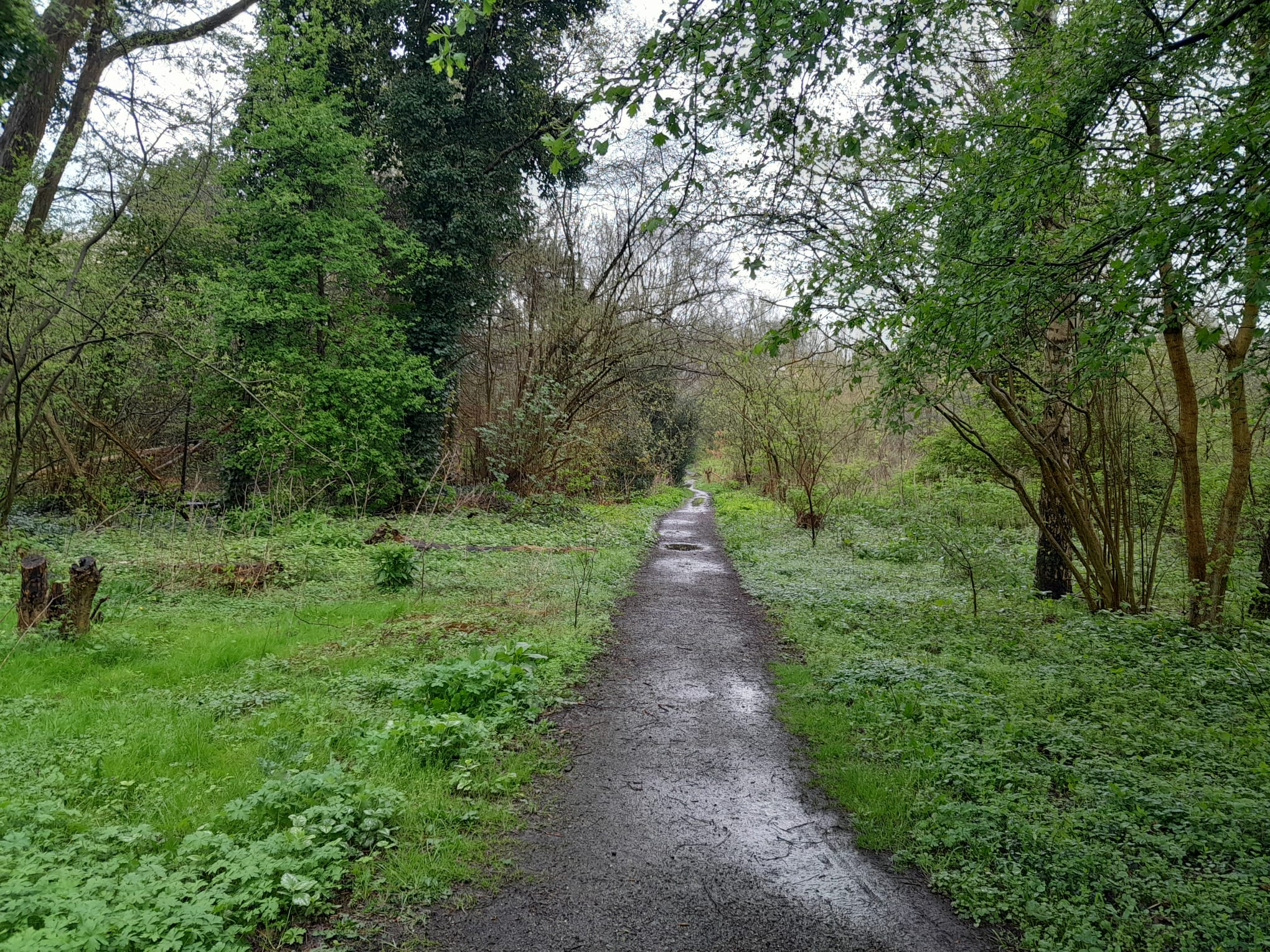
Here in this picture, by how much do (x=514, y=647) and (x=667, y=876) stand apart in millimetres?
3150

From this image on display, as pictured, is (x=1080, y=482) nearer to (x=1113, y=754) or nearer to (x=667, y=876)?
(x=1113, y=754)

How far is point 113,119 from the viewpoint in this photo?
37.1ft

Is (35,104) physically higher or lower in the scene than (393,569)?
higher

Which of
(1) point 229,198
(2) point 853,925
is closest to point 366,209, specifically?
(1) point 229,198

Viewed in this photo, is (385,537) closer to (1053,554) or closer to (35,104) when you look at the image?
(35,104)

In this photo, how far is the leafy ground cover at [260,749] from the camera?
277cm

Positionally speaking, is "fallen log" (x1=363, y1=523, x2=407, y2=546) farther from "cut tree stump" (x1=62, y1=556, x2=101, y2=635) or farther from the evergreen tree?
"cut tree stump" (x1=62, y1=556, x2=101, y2=635)

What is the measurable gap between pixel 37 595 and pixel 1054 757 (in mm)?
8464

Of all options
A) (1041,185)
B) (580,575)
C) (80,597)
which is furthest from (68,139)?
(1041,185)

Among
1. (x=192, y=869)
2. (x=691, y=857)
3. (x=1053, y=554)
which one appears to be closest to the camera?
(x=192, y=869)

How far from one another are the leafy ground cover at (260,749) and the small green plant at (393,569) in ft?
0.15

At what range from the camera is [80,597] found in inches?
242

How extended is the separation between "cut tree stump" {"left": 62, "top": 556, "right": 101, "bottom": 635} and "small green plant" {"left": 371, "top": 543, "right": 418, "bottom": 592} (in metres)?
3.27

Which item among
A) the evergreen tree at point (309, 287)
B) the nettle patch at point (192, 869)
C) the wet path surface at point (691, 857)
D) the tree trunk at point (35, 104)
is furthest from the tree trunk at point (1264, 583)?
the tree trunk at point (35, 104)
